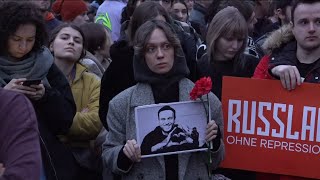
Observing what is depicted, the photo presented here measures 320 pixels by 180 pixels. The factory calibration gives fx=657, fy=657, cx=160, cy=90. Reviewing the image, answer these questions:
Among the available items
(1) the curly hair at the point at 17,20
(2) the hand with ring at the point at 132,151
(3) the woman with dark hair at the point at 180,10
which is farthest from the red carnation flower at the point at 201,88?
(3) the woman with dark hair at the point at 180,10

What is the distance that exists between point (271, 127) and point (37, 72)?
1.42 metres

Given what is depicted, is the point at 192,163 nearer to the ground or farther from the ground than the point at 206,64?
nearer to the ground

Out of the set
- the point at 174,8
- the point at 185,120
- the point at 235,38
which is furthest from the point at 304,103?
the point at 174,8

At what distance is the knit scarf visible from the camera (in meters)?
3.90

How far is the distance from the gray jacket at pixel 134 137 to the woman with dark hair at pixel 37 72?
1.54ft

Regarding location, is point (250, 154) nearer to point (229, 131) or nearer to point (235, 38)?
point (229, 131)

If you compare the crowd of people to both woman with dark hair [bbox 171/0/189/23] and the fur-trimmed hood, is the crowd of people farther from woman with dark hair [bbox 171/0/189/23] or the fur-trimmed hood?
woman with dark hair [bbox 171/0/189/23]

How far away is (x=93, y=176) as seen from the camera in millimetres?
4734

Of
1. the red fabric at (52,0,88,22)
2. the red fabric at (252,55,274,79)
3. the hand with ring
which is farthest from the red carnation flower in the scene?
the red fabric at (52,0,88,22)

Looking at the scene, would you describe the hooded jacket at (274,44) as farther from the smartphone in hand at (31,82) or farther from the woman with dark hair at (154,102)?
the smartphone in hand at (31,82)

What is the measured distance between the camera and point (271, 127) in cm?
376

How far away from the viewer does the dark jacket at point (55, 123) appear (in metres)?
3.96

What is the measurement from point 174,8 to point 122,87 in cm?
328

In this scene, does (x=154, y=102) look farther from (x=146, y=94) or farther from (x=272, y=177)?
(x=272, y=177)
